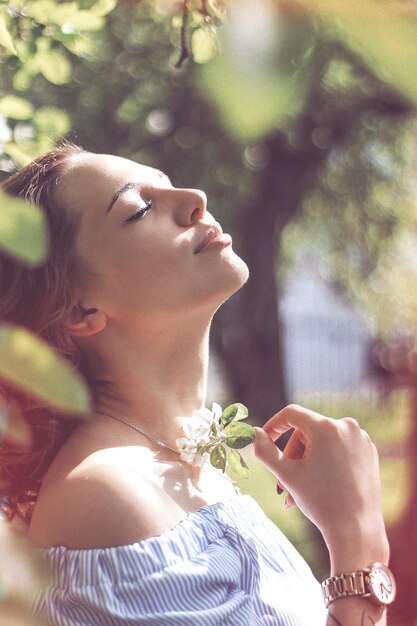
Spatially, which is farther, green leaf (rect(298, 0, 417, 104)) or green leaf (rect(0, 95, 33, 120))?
green leaf (rect(0, 95, 33, 120))

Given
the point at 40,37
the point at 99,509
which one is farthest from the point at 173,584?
the point at 40,37

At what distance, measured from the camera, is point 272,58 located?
10.0 inches

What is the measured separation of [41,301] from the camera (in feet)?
3.97

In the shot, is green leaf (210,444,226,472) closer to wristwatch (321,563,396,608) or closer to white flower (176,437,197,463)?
white flower (176,437,197,463)

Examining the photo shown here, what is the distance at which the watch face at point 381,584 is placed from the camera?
1103mm

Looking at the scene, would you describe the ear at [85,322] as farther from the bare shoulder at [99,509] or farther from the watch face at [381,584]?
the watch face at [381,584]

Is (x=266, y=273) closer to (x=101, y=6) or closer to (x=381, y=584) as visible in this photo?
(x=101, y=6)

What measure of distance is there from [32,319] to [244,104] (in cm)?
101

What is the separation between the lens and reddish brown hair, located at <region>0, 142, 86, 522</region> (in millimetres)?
1203

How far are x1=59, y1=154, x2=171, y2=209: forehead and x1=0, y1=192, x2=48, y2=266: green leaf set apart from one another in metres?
0.88

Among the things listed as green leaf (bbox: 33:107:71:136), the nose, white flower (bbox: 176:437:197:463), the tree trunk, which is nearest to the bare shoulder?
white flower (bbox: 176:437:197:463)

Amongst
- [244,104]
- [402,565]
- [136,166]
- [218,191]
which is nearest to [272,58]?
[244,104]

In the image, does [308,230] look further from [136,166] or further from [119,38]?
[136,166]


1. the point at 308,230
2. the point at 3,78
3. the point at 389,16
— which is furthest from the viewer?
the point at 308,230
